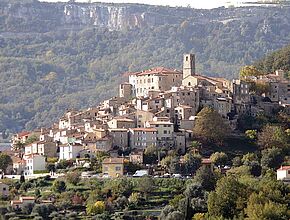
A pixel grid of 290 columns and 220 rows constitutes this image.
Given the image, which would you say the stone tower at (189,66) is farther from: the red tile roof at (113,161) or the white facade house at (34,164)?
Result: the red tile roof at (113,161)

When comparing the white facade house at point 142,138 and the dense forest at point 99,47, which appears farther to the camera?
the dense forest at point 99,47

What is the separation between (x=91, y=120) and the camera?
3344 inches

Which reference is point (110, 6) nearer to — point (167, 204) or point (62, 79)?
point (62, 79)

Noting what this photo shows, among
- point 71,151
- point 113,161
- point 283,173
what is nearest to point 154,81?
point 71,151

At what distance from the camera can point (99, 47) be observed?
188 meters

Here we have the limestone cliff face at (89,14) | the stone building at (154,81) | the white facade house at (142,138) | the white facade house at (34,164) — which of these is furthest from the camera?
the limestone cliff face at (89,14)

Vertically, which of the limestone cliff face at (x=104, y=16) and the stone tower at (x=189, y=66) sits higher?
the stone tower at (x=189, y=66)

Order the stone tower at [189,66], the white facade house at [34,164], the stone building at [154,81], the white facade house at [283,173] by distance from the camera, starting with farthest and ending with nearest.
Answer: the stone tower at [189,66] < the stone building at [154,81] < the white facade house at [34,164] < the white facade house at [283,173]

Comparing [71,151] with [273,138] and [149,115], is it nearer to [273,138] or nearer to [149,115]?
[149,115]

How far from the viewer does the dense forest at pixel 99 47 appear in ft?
534

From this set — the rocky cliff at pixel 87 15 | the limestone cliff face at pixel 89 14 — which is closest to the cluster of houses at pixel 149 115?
the rocky cliff at pixel 87 15

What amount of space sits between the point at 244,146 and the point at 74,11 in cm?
12258

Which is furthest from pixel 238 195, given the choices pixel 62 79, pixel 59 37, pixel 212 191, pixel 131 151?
pixel 59 37

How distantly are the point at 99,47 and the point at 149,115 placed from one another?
10683 cm
